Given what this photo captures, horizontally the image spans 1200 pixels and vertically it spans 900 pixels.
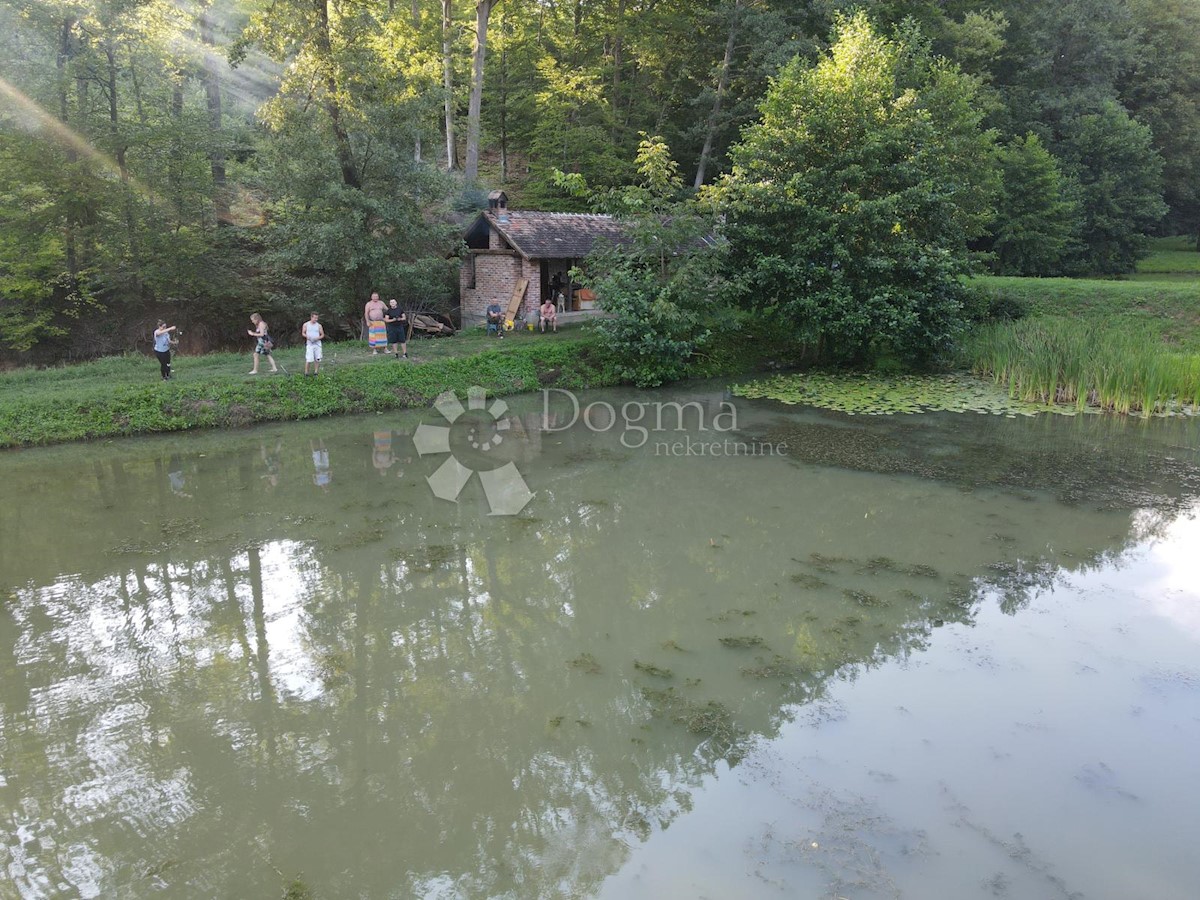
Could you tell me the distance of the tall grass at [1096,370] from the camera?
47.7ft

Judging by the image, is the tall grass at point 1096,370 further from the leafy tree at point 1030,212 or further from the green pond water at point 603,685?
the leafy tree at point 1030,212

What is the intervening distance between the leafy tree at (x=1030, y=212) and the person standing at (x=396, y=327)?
2015 centimetres

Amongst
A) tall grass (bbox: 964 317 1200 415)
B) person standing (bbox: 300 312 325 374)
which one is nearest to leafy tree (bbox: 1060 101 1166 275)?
tall grass (bbox: 964 317 1200 415)

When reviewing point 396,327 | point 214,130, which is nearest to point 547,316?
point 396,327

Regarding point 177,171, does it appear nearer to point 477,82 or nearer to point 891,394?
point 477,82

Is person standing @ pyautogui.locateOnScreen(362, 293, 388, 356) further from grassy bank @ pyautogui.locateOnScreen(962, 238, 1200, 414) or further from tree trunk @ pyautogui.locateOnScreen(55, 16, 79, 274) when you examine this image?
grassy bank @ pyautogui.locateOnScreen(962, 238, 1200, 414)

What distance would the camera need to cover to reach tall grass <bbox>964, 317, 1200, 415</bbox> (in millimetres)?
14547

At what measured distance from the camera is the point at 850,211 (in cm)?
1684

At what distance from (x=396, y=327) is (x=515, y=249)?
4.10m

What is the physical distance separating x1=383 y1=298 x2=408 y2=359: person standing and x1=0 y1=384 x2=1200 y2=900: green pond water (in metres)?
6.49

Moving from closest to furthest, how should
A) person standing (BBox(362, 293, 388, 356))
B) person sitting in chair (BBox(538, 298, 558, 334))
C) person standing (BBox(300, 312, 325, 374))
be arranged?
1. person standing (BBox(300, 312, 325, 374))
2. person standing (BBox(362, 293, 388, 356))
3. person sitting in chair (BBox(538, 298, 558, 334))

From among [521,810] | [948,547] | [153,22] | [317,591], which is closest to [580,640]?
[521,810]

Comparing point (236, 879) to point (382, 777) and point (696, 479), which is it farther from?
point (696, 479)

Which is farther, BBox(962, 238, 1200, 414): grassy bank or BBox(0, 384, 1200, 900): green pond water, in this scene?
BBox(962, 238, 1200, 414): grassy bank
